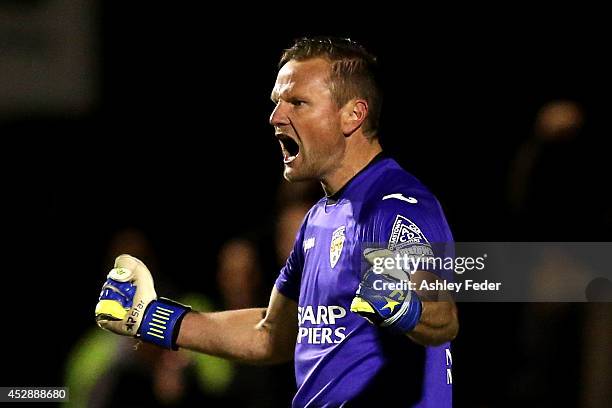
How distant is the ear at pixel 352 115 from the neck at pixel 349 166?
7 centimetres

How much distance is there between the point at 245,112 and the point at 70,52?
115cm

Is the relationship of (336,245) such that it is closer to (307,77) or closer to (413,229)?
(413,229)

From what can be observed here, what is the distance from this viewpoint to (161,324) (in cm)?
401

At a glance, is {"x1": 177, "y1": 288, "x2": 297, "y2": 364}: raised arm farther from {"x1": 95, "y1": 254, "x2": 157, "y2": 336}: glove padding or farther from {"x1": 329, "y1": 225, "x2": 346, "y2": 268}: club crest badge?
{"x1": 329, "y1": 225, "x2": 346, "y2": 268}: club crest badge

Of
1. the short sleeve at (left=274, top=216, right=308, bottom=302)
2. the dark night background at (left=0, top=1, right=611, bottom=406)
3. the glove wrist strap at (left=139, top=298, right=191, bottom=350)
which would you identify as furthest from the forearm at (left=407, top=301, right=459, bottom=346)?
the dark night background at (left=0, top=1, right=611, bottom=406)

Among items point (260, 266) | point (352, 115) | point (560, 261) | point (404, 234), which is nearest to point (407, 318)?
point (404, 234)

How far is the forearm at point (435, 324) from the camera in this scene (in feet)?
10.4

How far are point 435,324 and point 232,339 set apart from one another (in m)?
1.11

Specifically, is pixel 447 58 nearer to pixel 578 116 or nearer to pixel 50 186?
pixel 578 116

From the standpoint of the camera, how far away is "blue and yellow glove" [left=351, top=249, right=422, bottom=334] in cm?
306

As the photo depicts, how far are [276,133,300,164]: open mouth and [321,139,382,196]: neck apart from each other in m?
0.13

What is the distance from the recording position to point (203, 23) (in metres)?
7.10

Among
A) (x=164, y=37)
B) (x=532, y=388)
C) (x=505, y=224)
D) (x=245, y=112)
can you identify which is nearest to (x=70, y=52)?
(x=164, y=37)

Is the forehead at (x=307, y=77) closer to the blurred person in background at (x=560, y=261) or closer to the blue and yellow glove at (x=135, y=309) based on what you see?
the blue and yellow glove at (x=135, y=309)
